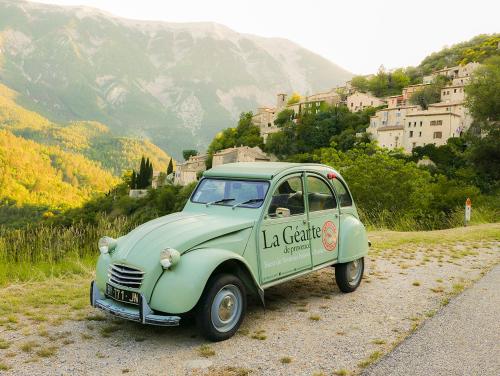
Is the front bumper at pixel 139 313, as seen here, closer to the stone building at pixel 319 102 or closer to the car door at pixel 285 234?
the car door at pixel 285 234

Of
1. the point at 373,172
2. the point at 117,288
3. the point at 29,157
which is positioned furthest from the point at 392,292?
the point at 29,157

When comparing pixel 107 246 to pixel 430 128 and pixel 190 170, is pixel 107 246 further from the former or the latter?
pixel 190 170

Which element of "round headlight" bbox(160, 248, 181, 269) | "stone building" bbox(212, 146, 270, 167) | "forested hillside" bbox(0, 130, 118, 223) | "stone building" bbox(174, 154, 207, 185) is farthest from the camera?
"forested hillside" bbox(0, 130, 118, 223)

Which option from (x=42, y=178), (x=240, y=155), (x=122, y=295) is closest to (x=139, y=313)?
(x=122, y=295)

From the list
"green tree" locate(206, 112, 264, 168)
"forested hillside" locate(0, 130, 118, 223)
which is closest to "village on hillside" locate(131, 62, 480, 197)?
"green tree" locate(206, 112, 264, 168)

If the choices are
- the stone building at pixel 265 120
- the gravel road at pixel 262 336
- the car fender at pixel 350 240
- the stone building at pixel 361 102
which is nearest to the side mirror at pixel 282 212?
the gravel road at pixel 262 336

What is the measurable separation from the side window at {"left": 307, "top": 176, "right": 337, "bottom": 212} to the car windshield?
2.87 ft

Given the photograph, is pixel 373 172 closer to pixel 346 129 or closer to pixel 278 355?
pixel 278 355

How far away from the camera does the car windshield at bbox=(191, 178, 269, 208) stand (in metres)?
5.91

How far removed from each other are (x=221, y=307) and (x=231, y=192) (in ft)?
5.70

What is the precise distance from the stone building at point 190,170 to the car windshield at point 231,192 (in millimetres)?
80602

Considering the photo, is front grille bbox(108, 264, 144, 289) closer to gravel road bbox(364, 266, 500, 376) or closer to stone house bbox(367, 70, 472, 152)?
gravel road bbox(364, 266, 500, 376)

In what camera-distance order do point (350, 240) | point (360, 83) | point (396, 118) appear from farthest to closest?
point (360, 83), point (396, 118), point (350, 240)

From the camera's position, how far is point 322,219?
6605mm
